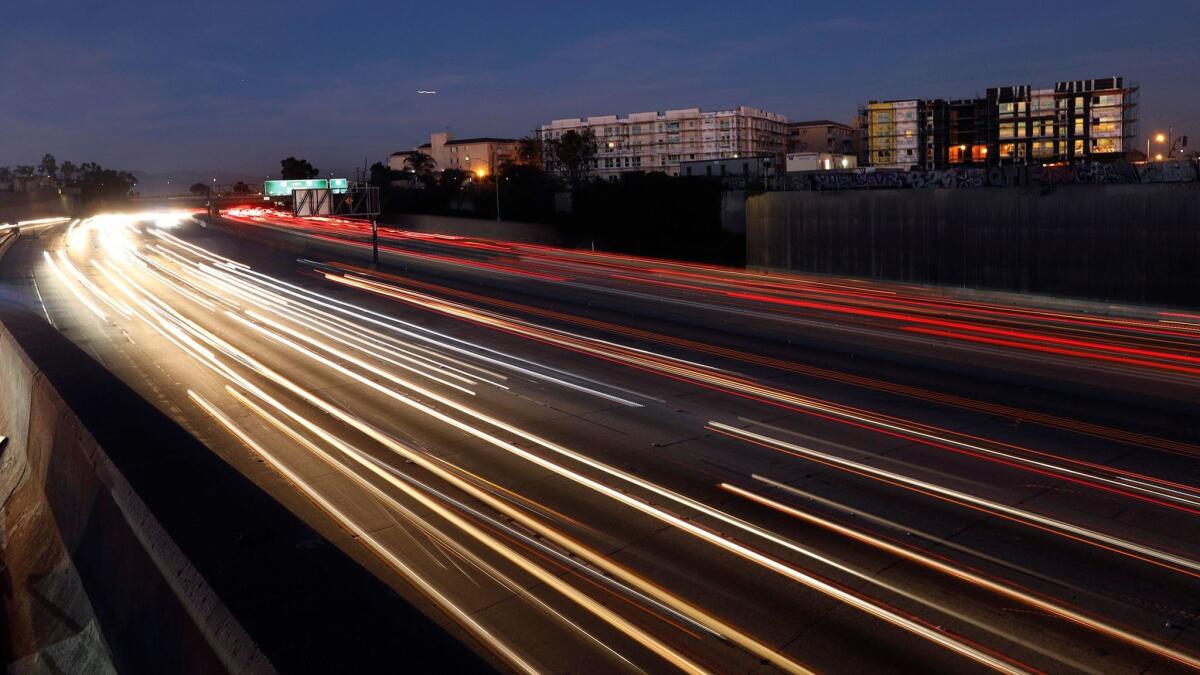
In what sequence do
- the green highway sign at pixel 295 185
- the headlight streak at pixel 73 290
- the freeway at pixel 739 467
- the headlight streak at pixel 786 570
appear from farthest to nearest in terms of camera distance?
the green highway sign at pixel 295 185
the headlight streak at pixel 73 290
the freeway at pixel 739 467
the headlight streak at pixel 786 570

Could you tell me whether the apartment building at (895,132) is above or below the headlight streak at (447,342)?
above

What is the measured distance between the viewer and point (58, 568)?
34.5ft

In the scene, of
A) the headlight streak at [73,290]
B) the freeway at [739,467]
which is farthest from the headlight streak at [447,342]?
the headlight streak at [73,290]

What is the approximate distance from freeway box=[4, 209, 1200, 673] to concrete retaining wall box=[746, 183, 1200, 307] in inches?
90.3

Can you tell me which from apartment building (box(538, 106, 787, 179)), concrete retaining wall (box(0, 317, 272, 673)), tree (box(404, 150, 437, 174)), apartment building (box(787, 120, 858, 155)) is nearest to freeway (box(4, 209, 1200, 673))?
concrete retaining wall (box(0, 317, 272, 673))

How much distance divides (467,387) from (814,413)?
6369 mm

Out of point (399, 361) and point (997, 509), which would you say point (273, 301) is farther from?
point (997, 509)

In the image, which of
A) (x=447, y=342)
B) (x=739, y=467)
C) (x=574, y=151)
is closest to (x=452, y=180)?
(x=574, y=151)

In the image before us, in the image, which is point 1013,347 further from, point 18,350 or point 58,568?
point 18,350

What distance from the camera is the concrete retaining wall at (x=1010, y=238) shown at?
25.8 meters

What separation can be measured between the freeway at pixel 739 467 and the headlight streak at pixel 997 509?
0.14 feet

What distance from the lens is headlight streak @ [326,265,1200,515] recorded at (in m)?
10.2

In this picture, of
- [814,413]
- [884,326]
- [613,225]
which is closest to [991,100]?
[613,225]

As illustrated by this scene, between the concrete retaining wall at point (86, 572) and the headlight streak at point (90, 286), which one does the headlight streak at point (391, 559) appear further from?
the headlight streak at point (90, 286)
